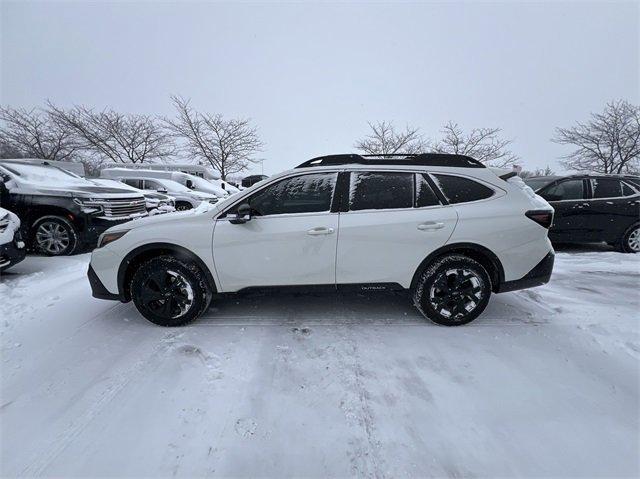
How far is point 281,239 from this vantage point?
117 inches

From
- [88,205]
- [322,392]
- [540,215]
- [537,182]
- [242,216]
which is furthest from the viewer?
[537,182]

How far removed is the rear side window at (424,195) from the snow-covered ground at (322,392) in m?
1.20

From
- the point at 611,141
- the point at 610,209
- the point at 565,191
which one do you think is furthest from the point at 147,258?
the point at 611,141

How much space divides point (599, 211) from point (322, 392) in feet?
22.1

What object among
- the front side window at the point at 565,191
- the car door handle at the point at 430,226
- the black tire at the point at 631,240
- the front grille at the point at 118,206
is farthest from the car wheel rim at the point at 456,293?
the front grille at the point at 118,206

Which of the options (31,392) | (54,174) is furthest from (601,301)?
(54,174)

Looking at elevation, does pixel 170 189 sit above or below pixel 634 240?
above

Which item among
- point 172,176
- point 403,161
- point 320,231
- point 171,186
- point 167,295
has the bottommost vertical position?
point 167,295

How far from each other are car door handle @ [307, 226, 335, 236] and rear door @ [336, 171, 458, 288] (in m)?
0.10

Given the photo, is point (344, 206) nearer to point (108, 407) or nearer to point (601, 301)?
point (108, 407)

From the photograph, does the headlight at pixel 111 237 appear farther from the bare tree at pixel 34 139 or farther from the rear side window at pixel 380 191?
the bare tree at pixel 34 139

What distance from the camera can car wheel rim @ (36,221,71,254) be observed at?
5961 millimetres

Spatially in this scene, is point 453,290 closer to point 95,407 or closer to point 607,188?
point 95,407

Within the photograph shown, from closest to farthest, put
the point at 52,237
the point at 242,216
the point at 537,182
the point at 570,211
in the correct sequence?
the point at 242,216
the point at 52,237
the point at 570,211
the point at 537,182
